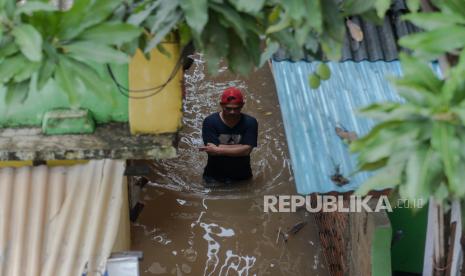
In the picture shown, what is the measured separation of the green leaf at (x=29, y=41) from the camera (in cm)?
224

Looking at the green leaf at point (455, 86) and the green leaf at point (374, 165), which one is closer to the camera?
the green leaf at point (455, 86)

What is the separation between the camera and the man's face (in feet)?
20.6

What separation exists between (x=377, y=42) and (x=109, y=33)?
4.21 m

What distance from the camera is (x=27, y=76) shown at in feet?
7.63

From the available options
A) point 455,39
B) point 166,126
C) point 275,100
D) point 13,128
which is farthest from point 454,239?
point 275,100

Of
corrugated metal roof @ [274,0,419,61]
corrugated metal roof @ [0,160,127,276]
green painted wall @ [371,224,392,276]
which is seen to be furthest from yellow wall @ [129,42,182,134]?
corrugated metal roof @ [274,0,419,61]

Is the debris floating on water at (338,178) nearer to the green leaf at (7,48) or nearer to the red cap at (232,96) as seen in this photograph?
the red cap at (232,96)

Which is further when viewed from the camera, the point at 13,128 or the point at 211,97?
the point at 211,97

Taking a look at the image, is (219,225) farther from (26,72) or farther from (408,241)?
(26,72)

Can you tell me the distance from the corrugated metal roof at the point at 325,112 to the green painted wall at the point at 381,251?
0.38m

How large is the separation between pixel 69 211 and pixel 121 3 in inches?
65.5

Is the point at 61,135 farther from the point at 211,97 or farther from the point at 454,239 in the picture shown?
the point at 211,97

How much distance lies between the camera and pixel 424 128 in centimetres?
204

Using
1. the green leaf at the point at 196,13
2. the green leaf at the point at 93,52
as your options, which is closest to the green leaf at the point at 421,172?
the green leaf at the point at 196,13
